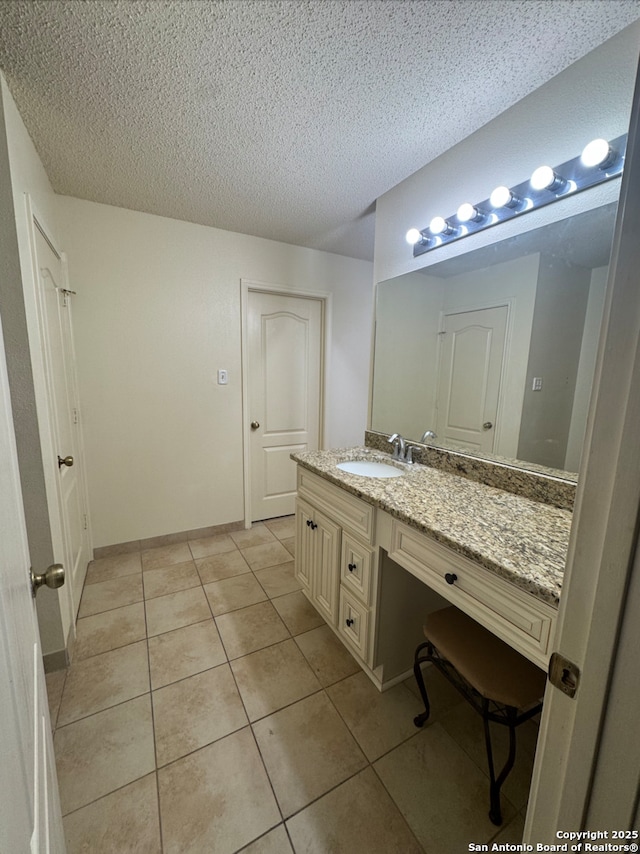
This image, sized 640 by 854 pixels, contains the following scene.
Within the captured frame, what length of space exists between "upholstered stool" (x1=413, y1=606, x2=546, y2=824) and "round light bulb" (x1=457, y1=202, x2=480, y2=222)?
5.46 feet

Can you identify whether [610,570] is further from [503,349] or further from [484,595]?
[503,349]

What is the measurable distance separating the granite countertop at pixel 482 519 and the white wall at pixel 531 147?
108cm

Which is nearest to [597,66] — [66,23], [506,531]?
[506,531]

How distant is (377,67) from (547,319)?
3.58ft

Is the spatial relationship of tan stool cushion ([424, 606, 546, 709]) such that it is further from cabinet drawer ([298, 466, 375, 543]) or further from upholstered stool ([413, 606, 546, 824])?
cabinet drawer ([298, 466, 375, 543])

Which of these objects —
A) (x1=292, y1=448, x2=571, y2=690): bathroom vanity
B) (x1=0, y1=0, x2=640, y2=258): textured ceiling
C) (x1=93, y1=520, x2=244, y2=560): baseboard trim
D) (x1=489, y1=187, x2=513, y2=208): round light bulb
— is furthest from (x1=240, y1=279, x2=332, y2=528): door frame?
(x1=489, y1=187, x2=513, y2=208): round light bulb

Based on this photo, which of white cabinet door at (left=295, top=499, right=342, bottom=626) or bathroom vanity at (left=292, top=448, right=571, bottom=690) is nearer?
bathroom vanity at (left=292, top=448, right=571, bottom=690)

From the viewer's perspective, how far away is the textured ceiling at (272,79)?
999mm

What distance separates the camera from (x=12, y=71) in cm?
120

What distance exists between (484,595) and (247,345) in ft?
7.55

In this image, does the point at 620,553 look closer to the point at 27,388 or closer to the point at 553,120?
the point at 553,120

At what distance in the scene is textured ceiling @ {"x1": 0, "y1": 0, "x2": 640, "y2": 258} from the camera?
1.00 meters

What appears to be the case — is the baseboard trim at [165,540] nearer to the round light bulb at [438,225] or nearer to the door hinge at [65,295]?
the door hinge at [65,295]

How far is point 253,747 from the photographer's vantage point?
121 centimetres
